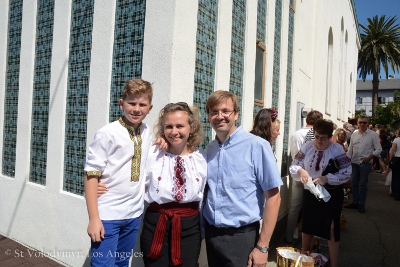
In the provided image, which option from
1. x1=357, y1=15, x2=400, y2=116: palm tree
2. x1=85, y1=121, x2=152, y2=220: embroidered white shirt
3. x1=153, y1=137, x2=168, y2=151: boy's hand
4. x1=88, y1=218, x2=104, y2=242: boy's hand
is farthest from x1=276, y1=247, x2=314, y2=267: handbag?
x1=357, y1=15, x2=400, y2=116: palm tree

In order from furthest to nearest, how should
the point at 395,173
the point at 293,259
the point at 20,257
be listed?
the point at 395,173 → the point at 20,257 → the point at 293,259

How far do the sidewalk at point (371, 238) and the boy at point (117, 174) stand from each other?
2.48 m

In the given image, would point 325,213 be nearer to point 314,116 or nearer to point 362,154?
point 314,116

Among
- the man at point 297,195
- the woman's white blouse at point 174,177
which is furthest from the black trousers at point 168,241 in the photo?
the man at point 297,195

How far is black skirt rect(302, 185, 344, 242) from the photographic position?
11.6 feet

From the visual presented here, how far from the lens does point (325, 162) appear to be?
3613mm

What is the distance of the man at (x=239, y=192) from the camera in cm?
216

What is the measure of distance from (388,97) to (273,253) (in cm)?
6217

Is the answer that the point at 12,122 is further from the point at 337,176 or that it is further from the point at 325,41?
the point at 325,41

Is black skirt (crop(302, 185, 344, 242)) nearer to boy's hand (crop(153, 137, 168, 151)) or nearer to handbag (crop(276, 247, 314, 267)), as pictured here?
handbag (crop(276, 247, 314, 267))

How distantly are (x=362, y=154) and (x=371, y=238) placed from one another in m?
2.18

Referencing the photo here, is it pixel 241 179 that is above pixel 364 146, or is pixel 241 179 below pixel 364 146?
below

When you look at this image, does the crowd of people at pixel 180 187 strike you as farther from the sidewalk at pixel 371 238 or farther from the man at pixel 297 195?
the man at pixel 297 195

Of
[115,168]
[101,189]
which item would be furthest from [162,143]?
[101,189]
